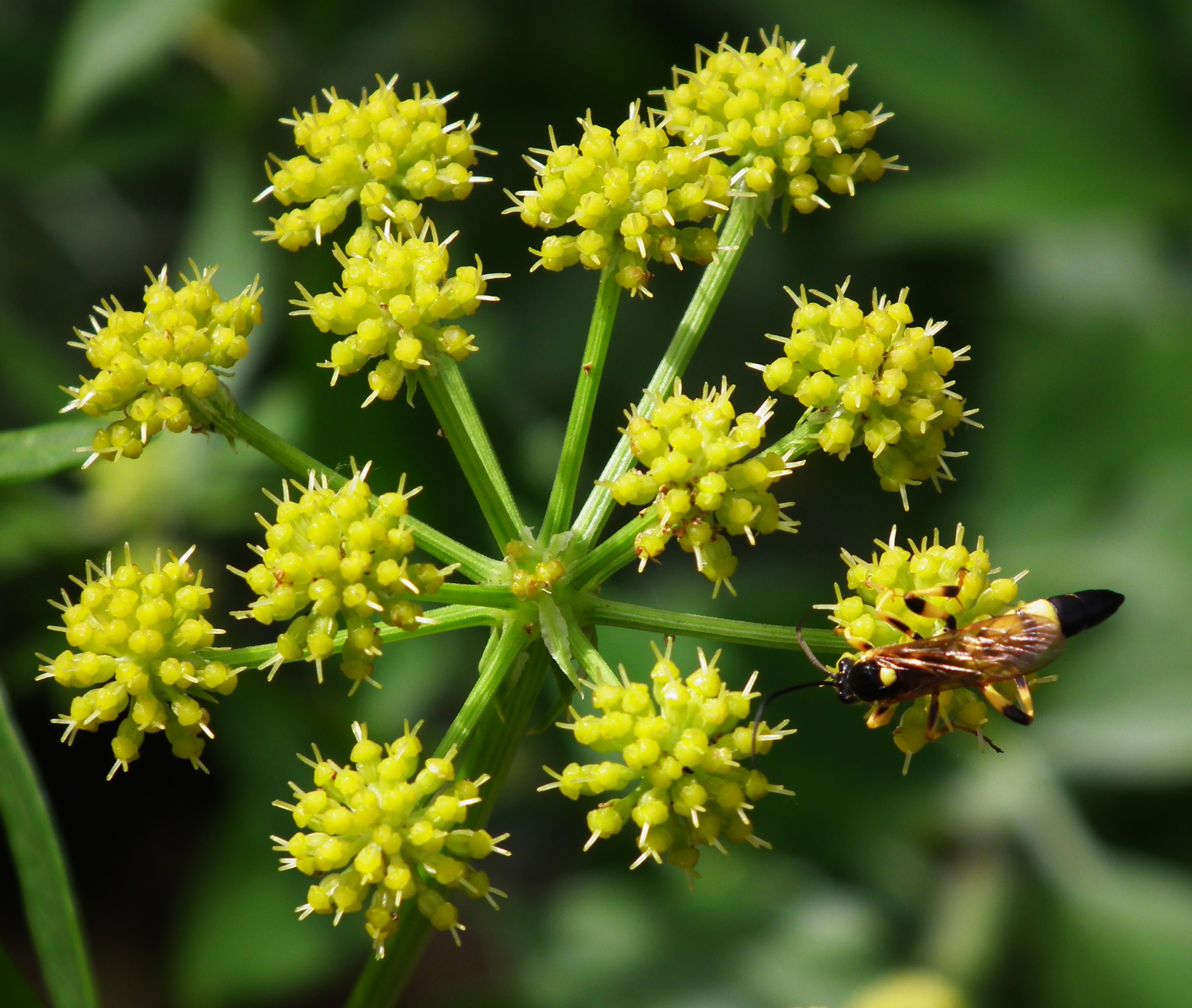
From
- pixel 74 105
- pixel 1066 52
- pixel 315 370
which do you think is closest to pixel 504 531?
pixel 315 370

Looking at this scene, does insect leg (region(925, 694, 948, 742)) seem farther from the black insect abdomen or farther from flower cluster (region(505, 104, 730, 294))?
flower cluster (region(505, 104, 730, 294))

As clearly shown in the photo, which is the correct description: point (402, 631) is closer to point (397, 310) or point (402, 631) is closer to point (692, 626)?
point (692, 626)

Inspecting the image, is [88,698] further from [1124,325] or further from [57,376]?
[1124,325]

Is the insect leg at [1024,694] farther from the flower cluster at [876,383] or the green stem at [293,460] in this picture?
the green stem at [293,460]

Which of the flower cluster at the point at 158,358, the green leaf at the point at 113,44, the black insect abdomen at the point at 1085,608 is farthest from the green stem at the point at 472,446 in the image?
the green leaf at the point at 113,44

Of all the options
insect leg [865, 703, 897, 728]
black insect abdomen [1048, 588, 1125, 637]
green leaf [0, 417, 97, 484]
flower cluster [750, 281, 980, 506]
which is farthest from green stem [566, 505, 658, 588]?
green leaf [0, 417, 97, 484]
